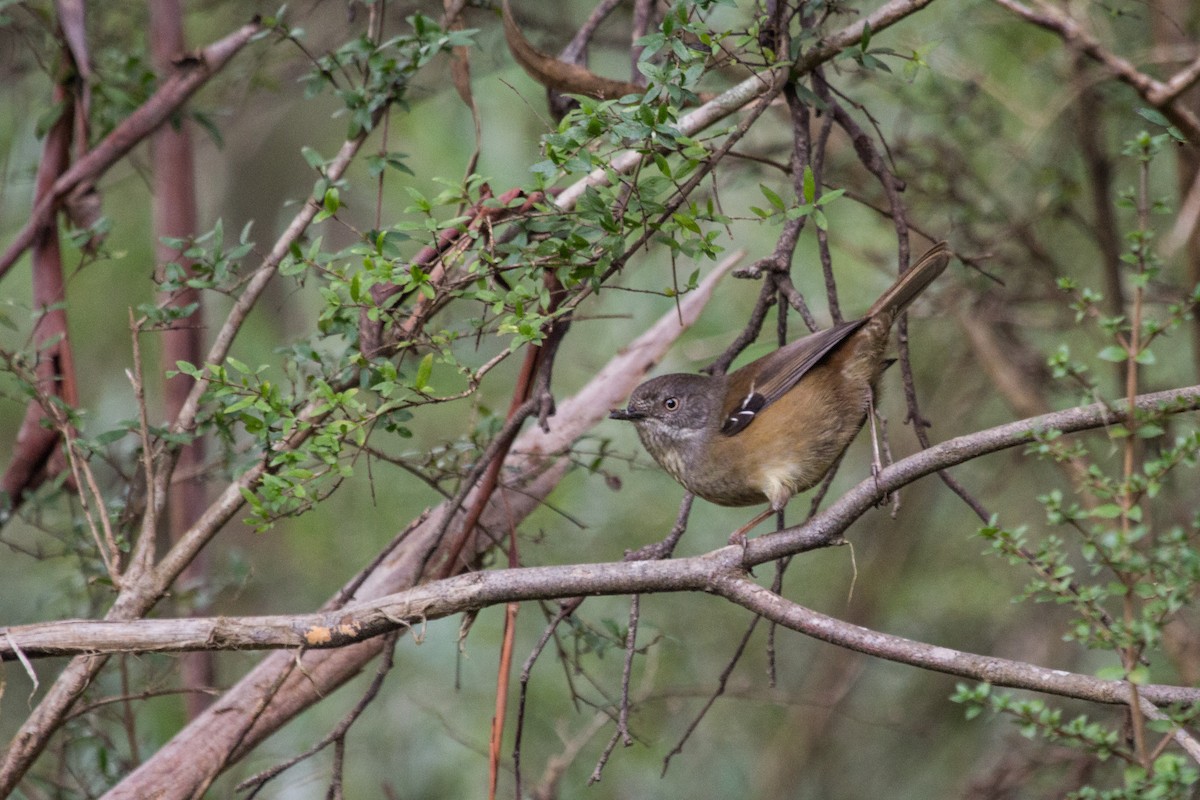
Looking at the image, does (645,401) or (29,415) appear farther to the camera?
(645,401)

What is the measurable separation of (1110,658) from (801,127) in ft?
14.9

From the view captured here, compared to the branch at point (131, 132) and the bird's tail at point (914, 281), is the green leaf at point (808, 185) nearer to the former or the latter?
Result: the bird's tail at point (914, 281)

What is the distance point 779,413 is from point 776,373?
0.54 feet

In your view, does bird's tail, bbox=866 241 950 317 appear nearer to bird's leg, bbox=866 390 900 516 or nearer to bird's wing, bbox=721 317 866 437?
bird's wing, bbox=721 317 866 437

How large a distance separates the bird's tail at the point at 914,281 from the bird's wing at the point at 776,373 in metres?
0.09

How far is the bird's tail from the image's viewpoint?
11.5 feet

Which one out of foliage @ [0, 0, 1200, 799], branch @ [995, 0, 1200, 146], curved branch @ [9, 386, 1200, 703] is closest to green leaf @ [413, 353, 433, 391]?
foliage @ [0, 0, 1200, 799]

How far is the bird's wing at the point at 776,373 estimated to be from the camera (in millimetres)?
3637

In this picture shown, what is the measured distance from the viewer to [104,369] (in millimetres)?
8188

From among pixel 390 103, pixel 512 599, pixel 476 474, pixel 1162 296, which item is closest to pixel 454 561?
pixel 476 474

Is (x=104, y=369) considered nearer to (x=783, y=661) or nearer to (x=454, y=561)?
(x=783, y=661)

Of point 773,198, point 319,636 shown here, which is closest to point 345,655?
point 319,636

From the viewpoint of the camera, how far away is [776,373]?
151 inches

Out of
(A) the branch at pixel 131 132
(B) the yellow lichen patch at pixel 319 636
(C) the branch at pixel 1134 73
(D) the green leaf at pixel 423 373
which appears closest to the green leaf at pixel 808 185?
(D) the green leaf at pixel 423 373
